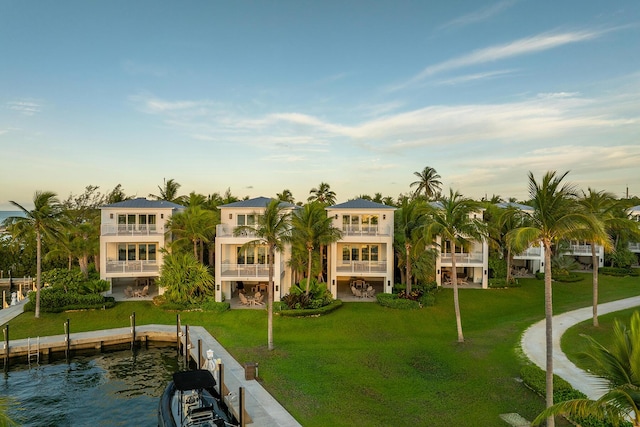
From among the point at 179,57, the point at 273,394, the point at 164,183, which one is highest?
the point at 179,57

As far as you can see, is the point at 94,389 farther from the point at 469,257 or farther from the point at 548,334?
the point at 469,257

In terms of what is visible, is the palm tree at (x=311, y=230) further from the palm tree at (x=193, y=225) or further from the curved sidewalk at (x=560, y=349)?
the curved sidewalk at (x=560, y=349)

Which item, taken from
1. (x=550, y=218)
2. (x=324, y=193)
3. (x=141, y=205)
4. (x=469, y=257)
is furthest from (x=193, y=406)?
(x=324, y=193)

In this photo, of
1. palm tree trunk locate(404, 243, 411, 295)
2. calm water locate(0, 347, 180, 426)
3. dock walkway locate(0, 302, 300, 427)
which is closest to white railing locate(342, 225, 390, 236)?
A: palm tree trunk locate(404, 243, 411, 295)

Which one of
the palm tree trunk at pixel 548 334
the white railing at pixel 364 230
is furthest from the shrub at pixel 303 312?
the palm tree trunk at pixel 548 334

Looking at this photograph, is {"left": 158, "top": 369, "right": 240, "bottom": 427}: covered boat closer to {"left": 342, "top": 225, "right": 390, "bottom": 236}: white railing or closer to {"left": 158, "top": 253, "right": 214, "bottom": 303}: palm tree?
{"left": 158, "top": 253, "right": 214, "bottom": 303}: palm tree

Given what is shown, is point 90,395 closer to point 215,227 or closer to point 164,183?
point 215,227

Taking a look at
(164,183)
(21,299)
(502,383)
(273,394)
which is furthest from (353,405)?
(164,183)
